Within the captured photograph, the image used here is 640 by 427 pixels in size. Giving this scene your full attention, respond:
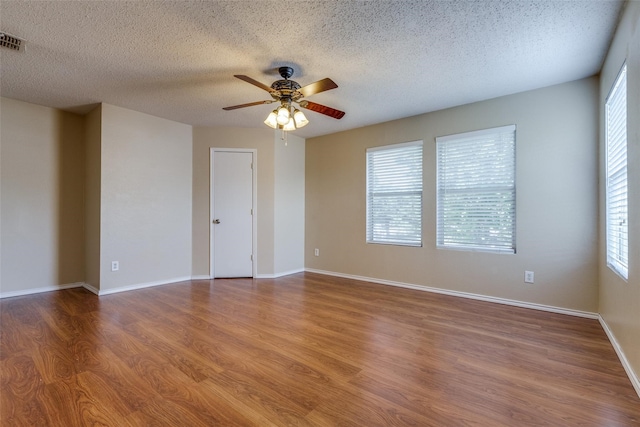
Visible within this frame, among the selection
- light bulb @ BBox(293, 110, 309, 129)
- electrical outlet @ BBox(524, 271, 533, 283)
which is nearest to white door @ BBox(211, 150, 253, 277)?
light bulb @ BBox(293, 110, 309, 129)

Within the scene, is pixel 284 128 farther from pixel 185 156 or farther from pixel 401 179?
pixel 185 156

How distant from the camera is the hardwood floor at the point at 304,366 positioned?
5.17 feet

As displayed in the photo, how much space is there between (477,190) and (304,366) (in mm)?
2848

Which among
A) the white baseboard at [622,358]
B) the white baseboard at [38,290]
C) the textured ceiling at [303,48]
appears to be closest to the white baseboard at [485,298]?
the white baseboard at [622,358]

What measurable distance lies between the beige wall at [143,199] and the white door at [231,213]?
1.32 ft

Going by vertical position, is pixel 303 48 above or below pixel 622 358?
above

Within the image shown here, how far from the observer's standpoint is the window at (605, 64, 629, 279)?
6.98ft

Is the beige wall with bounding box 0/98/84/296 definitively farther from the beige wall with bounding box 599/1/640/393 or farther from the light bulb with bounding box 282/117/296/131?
the beige wall with bounding box 599/1/640/393

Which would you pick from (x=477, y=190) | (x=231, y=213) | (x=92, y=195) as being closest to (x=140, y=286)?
(x=92, y=195)

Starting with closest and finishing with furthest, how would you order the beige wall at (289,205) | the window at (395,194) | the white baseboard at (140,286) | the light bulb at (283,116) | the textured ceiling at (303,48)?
the textured ceiling at (303,48), the light bulb at (283,116), the white baseboard at (140,286), the window at (395,194), the beige wall at (289,205)

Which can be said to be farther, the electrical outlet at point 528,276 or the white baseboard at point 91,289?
the white baseboard at point 91,289

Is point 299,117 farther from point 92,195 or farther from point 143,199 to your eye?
point 92,195

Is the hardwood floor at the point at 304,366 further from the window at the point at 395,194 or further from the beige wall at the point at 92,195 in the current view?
the window at the point at 395,194

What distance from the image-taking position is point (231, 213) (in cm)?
476
